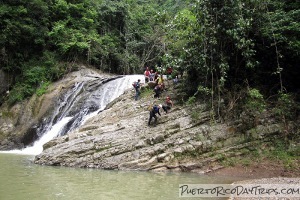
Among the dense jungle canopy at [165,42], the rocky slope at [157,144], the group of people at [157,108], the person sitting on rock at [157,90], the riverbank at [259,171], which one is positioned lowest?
the riverbank at [259,171]

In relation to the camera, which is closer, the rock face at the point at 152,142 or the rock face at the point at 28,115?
the rock face at the point at 152,142

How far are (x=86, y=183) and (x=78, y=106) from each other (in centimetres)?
1284

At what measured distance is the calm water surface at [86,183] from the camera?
9.73 m

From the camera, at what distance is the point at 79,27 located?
32.9m

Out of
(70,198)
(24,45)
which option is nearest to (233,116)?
(70,198)

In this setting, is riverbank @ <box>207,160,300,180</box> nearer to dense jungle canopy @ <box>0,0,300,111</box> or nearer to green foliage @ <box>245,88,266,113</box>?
green foliage @ <box>245,88,266,113</box>

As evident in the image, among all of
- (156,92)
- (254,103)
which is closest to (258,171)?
(254,103)

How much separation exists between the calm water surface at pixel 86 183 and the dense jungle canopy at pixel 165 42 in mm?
5916

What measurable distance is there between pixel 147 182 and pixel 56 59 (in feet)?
73.1

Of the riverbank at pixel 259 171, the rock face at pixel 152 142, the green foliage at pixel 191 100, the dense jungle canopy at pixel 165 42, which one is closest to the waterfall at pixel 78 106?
the rock face at pixel 152 142

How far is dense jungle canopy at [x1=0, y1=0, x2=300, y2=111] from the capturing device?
16.8m

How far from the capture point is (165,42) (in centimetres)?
3112

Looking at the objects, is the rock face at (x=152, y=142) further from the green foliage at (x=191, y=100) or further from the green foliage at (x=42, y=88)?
the green foliage at (x=42, y=88)

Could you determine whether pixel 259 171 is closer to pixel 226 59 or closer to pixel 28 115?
pixel 226 59
